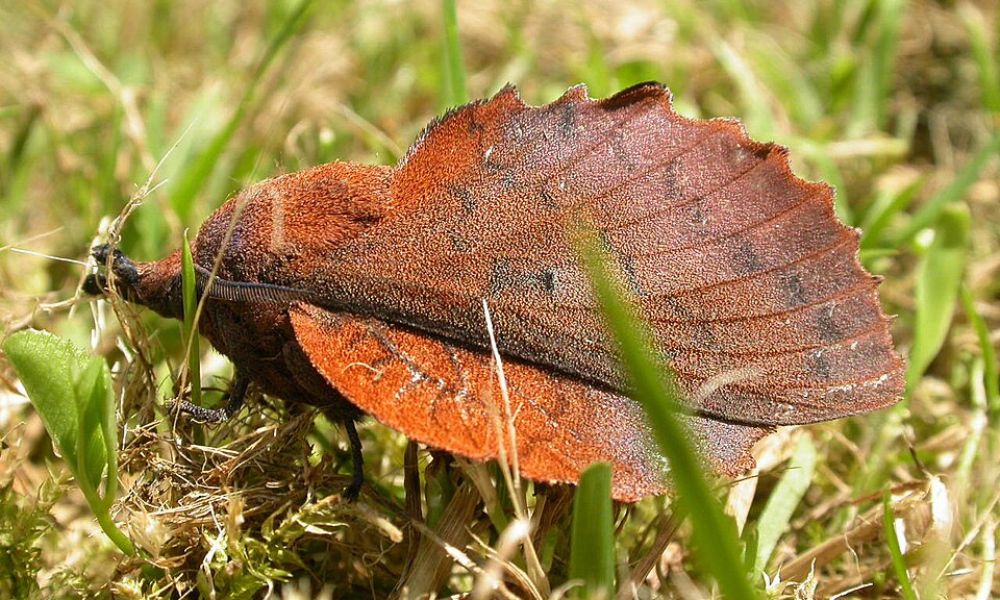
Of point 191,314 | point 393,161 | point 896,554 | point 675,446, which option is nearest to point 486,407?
point 675,446

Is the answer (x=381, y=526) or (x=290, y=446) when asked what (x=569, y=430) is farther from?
(x=290, y=446)

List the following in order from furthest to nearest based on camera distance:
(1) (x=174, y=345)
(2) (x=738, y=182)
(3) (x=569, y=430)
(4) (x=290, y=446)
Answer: (1) (x=174, y=345)
(4) (x=290, y=446)
(2) (x=738, y=182)
(3) (x=569, y=430)

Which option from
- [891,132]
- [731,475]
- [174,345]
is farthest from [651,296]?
[891,132]

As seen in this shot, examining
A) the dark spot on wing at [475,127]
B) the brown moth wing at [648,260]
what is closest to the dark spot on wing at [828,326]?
the brown moth wing at [648,260]

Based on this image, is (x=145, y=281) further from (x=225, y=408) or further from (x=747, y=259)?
(x=747, y=259)

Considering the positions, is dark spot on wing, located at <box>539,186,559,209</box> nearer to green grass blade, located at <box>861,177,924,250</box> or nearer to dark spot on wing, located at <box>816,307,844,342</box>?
dark spot on wing, located at <box>816,307,844,342</box>

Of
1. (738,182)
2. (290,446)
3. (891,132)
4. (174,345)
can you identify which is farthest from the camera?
(891,132)

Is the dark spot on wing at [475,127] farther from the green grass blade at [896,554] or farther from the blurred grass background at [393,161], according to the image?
the green grass blade at [896,554]

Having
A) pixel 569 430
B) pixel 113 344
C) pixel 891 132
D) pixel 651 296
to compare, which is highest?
pixel 891 132
